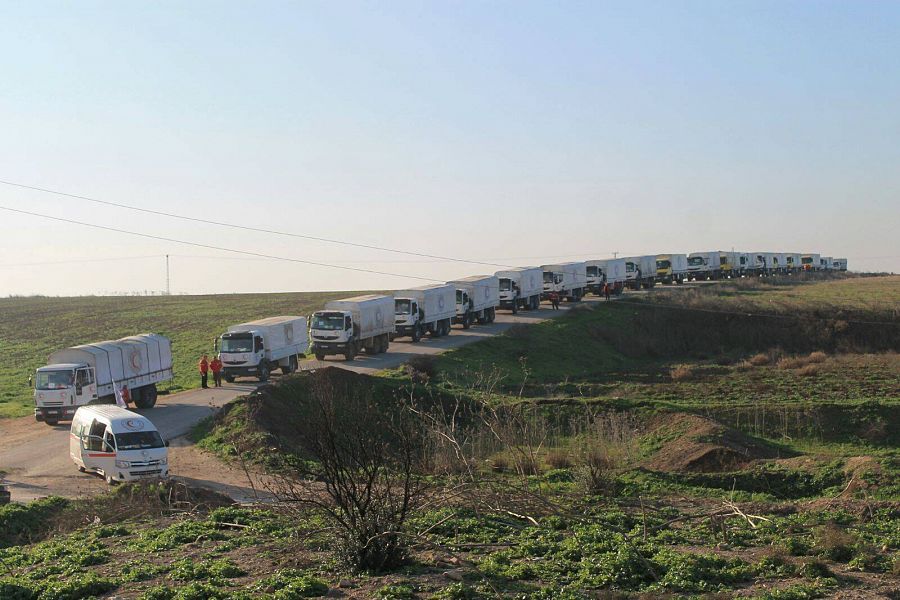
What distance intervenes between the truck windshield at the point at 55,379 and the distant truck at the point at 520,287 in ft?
120

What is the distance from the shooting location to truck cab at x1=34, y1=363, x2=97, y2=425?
32.1 metres

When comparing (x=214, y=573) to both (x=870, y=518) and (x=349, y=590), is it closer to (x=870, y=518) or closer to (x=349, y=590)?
(x=349, y=590)

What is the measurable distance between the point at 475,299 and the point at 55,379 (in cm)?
3104

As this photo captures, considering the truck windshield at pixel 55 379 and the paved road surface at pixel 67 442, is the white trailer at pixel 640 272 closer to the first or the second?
Answer: the paved road surface at pixel 67 442

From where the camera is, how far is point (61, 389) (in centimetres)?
3209

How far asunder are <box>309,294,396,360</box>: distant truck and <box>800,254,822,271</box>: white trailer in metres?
88.6

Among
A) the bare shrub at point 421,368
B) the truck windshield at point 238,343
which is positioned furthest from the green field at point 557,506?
the truck windshield at point 238,343

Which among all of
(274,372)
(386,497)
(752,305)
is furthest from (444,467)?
(752,305)

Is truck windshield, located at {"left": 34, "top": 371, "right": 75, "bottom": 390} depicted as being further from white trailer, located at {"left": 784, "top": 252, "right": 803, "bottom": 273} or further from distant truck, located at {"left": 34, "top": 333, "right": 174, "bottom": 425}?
white trailer, located at {"left": 784, "top": 252, "right": 803, "bottom": 273}

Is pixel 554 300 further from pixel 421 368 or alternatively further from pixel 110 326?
pixel 110 326

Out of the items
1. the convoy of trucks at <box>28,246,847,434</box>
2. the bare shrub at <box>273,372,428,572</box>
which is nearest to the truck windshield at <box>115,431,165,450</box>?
the convoy of trucks at <box>28,246,847,434</box>

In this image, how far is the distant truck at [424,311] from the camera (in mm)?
52438

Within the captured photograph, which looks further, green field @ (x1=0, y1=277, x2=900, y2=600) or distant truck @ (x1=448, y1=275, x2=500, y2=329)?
distant truck @ (x1=448, y1=275, x2=500, y2=329)

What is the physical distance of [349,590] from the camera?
40.3 ft
